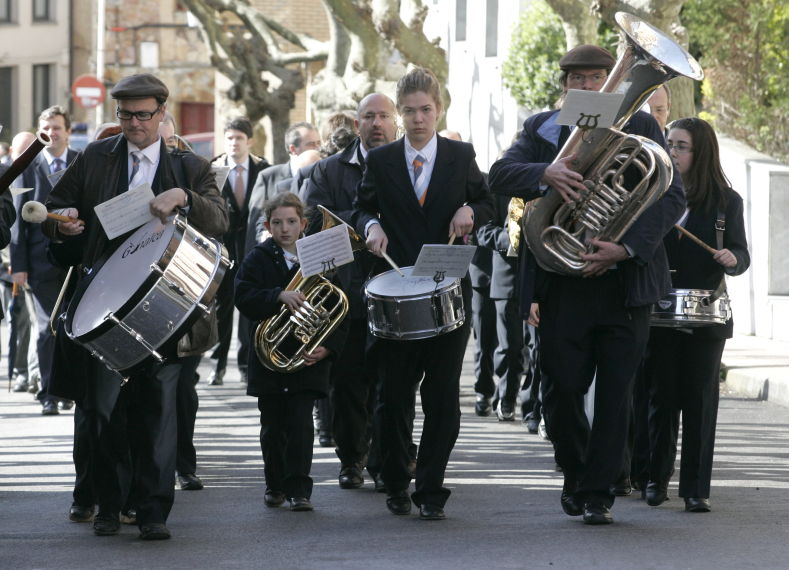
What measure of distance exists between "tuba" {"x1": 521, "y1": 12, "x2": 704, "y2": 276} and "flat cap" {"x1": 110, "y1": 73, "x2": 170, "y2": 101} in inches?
66.8

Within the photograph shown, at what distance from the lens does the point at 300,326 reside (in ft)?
28.2

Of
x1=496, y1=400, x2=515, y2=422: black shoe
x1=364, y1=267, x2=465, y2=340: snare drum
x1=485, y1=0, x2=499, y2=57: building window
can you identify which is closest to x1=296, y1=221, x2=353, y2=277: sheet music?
x1=364, y1=267, x2=465, y2=340: snare drum

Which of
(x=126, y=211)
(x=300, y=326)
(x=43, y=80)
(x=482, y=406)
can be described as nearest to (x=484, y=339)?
(x=482, y=406)

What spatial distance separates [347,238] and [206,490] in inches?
66.1

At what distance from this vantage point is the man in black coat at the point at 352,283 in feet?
30.1

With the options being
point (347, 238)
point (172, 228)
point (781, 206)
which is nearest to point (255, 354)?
point (347, 238)

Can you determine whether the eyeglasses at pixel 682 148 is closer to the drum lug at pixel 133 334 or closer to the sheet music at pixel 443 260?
the sheet music at pixel 443 260

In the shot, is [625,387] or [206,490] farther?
[206,490]

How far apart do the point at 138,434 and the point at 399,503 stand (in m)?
1.32

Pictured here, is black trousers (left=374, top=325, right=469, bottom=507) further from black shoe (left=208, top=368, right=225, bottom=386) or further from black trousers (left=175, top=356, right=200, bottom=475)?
black shoe (left=208, top=368, right=225, bottom=386)

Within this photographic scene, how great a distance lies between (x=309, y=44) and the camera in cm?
3164

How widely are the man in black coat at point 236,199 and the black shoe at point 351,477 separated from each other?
4618 mm

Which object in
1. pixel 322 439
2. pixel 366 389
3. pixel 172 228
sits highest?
pixel 172 228

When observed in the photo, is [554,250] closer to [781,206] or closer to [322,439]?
[322,439]
